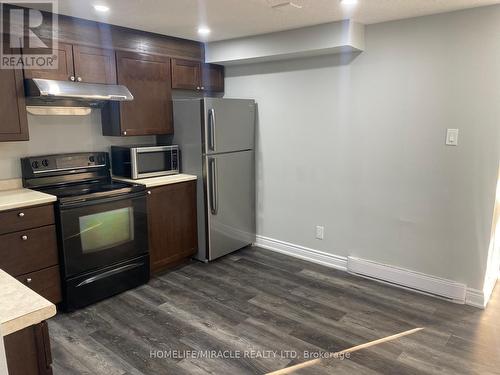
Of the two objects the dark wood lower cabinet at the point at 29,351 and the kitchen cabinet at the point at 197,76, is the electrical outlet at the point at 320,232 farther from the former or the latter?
the dark wood lower cabinet at the point at 29,351

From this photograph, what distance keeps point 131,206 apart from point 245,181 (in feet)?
4.25

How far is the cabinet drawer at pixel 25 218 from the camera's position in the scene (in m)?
2.41

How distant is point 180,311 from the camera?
112 inches

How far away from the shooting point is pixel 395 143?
10.2 feet

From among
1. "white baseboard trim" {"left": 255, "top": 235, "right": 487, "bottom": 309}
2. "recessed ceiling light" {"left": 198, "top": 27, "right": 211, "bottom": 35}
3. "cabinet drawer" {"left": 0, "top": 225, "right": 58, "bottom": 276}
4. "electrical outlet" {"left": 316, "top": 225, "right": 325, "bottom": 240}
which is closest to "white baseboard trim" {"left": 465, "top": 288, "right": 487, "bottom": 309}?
"white baseboard trim" {"left": 255, "top": 235, "right": 487, "bottom": 309}

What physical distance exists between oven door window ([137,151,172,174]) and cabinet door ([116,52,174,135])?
0.21 meters

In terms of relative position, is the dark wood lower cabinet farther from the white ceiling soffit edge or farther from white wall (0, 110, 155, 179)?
the white ceiling soffit edge

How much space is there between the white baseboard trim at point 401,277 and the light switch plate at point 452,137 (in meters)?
1.09

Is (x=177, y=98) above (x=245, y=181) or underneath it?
above

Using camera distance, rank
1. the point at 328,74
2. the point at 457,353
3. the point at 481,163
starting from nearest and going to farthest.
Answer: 1. the point at 457,353
2. the point at 481,163
3. the point at 328,74

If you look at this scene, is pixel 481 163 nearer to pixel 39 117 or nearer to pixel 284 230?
pixel 284 230

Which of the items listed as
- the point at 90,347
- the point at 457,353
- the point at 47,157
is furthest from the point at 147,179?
the point at 457,353

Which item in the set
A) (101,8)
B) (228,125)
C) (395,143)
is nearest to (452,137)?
(395,143)

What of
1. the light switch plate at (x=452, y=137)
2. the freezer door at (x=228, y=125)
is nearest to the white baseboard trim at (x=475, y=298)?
the light switch plate at (x=452, y=137)
